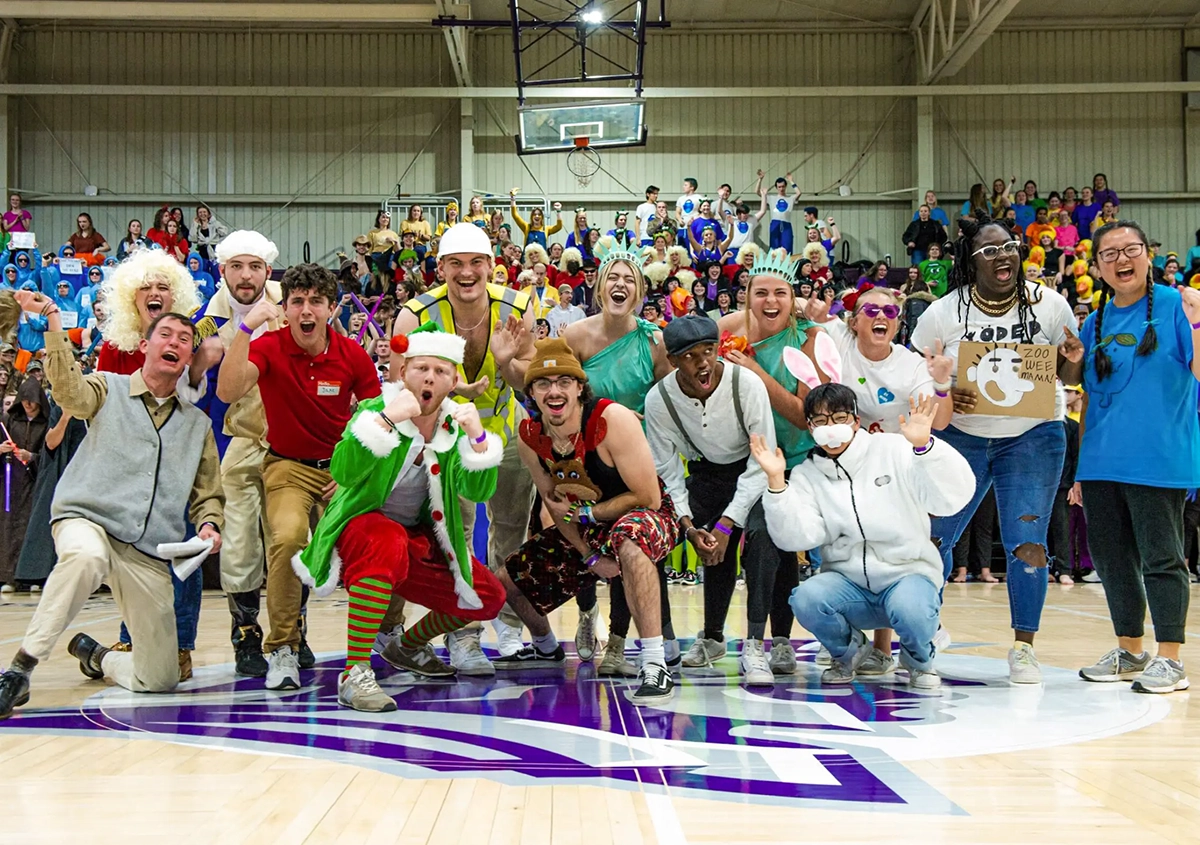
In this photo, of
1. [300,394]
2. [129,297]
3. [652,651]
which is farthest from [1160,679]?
[129,297]

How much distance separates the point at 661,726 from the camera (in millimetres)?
3926

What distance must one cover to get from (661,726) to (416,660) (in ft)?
5.42

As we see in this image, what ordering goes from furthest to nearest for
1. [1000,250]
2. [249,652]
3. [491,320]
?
[491,320] < [249,652] < [1000,250]

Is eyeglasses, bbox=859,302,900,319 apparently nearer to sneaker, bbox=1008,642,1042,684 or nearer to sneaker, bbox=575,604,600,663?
sneaker, bbox=1008,642,1042,684

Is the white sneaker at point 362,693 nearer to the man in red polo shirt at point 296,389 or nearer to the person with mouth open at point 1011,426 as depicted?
the man in red polo shirt at point 296,389

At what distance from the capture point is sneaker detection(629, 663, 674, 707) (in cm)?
438

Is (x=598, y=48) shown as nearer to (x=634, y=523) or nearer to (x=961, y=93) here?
(x=961, y=93)

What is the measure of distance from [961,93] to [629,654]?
17501mm

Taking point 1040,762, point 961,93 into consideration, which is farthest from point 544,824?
point 961,93

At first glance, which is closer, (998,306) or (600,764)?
(600,764)

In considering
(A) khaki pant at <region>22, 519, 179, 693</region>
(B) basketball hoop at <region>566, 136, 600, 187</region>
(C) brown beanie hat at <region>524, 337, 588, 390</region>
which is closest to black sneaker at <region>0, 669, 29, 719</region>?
(A) khaki pant at <region>22, 519, 179, 693</region>

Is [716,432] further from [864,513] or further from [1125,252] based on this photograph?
[1125,252]

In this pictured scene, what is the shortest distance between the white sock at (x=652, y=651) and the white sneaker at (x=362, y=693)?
39.5 inches

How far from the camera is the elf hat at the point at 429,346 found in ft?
15.1
